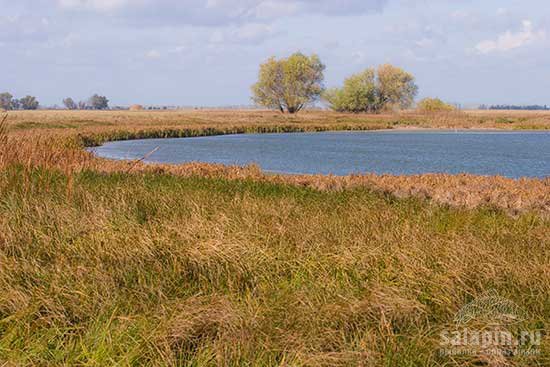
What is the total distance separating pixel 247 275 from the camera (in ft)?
21.9

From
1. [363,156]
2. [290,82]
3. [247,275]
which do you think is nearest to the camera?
[247,275]

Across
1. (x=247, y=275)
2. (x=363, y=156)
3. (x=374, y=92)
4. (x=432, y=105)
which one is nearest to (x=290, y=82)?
(x=374, y=92)

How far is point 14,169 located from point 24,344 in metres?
5.31

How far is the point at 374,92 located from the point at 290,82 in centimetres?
1447

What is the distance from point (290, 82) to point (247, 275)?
8709 cm

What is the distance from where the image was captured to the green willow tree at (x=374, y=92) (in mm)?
95000

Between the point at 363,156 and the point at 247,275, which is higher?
the point at 247,275

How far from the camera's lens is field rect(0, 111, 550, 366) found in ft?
15.5

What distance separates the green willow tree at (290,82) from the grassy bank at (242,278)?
83.3 m

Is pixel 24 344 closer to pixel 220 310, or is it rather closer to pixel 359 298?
pixel 220 310

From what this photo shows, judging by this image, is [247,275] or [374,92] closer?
[247,275]

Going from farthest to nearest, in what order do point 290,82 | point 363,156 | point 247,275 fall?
point 290,82 → point 363,156 → point 247,275

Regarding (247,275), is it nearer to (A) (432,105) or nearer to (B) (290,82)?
(B) (290,82)

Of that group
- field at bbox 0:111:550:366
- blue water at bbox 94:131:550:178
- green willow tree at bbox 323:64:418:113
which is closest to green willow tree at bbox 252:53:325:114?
green willow tree at bbox 323:64:418:113
